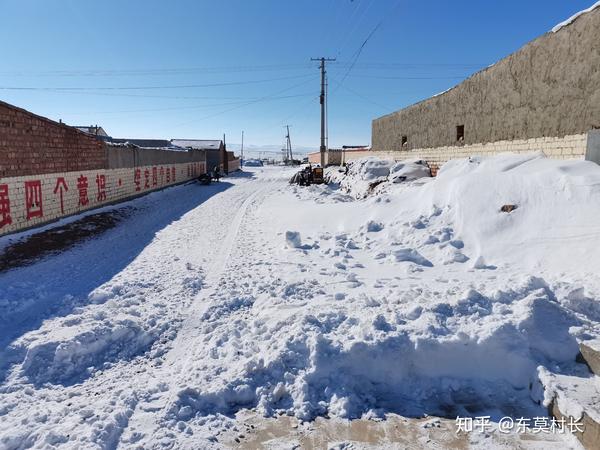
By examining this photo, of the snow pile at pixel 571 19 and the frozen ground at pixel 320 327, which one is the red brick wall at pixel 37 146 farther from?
the snow pile at pixel 571 19

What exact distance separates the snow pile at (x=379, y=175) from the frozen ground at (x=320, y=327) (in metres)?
6.61

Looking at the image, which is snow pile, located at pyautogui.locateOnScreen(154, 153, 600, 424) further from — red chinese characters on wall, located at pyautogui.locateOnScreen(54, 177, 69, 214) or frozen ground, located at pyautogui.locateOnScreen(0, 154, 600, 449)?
red chinese characters on wall, located at pyautogui.locateOnScreen(54, 177, 69, 214)

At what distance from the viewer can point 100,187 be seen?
54.8ft

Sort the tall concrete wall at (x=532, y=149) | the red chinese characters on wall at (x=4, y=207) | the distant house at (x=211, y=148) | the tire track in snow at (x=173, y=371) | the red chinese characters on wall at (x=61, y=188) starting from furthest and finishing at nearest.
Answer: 1. the distant house at (x=211, y=148)
2. the red chinese characters on wall at (x=61, y=188)
3. the red chinese characters on wall at (x=4, y=207)
4. the tall concrete wall at (x=532, y=149)
5. the tire track in snow at (x=173, y=371)

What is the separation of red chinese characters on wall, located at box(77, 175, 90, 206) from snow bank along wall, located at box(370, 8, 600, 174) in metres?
13.4

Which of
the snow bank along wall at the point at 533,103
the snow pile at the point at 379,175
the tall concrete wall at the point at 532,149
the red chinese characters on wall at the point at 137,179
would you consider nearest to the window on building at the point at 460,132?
the snow bank along wall at the point at 533,103

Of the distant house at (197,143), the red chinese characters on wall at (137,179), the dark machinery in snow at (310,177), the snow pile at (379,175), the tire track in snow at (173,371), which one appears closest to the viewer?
the tire track in snow at (173,371)

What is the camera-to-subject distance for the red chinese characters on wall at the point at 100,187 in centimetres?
1645

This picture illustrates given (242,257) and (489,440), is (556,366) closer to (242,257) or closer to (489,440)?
(489,440)

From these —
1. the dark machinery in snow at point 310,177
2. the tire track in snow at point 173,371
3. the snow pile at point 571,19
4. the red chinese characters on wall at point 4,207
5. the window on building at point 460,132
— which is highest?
the snow pile at point 571,19

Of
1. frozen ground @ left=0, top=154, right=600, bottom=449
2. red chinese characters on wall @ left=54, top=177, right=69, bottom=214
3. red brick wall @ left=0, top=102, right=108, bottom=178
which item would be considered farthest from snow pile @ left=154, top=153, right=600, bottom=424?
red chinese characters on wall @ left=54, top=177, right=69, bottom=214

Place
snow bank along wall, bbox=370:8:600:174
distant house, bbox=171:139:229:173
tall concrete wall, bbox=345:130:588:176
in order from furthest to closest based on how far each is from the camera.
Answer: distant house, bbox=171:139:229:173
snow bank along wall, bbox=370:8:600:174
tall concrete wall, bbox=345:130:588:176

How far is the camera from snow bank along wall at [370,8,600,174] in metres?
8.38

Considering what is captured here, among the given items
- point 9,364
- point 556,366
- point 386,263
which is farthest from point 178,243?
point 556,366
